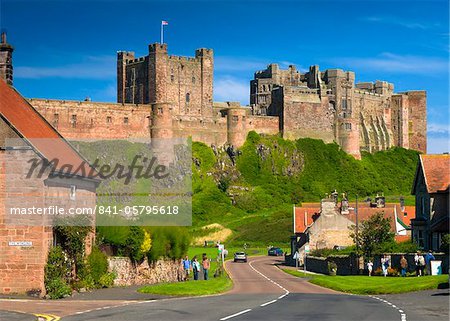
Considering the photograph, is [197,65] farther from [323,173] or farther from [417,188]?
[417,188]

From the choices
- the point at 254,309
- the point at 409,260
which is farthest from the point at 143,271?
the point at 254,309

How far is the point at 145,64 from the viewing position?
137750 mm

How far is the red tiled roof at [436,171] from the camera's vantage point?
56.8 m

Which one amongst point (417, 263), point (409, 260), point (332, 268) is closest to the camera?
point (417, 263)

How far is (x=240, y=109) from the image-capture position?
14750 centimetres

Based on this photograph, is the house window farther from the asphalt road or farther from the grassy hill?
the grassy hill

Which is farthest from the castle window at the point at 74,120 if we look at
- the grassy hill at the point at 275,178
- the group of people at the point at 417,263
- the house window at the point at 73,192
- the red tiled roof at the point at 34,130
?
the house window at the point at 73,192

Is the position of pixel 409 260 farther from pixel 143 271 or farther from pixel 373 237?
pixel 143 271

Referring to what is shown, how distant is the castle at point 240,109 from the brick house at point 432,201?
7449 centimetres

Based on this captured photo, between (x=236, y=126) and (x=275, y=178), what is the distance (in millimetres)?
10046

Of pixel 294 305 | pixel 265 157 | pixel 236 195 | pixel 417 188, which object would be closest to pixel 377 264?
pixel 417 188

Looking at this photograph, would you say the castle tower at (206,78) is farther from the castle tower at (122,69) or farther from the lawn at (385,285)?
the lawn at (385,285)

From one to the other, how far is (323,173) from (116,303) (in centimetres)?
12319

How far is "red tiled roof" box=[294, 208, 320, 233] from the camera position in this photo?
84.2 metres
